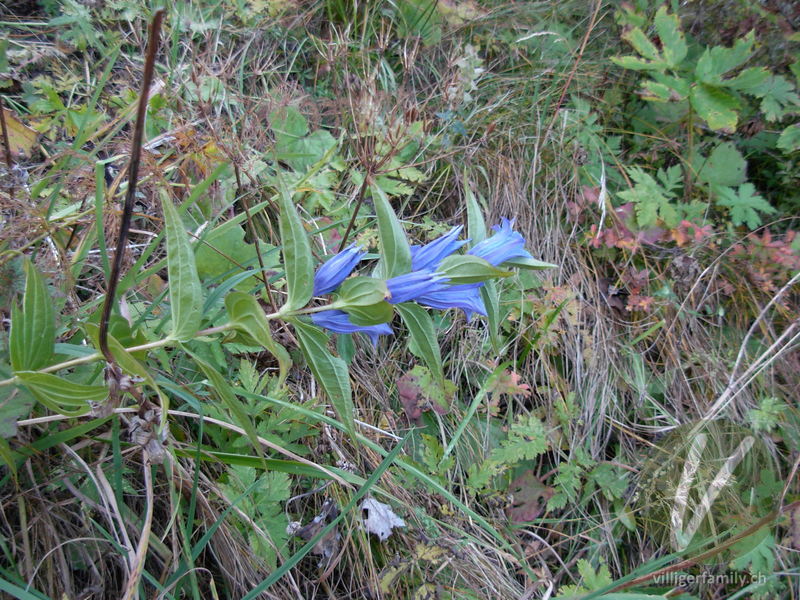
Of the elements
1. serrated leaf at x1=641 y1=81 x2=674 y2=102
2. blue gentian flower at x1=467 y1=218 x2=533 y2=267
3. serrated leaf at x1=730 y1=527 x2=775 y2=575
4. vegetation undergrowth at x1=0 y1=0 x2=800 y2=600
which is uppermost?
serrated leaf at x1=641 y1=81 x2=674 y2=102

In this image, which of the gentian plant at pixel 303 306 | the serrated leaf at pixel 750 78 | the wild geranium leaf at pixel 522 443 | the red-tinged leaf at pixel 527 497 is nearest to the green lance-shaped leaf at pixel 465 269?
the gentian plant at pixel 303 306

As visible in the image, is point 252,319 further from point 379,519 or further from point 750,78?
point 750,78

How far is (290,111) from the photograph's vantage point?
200 cm

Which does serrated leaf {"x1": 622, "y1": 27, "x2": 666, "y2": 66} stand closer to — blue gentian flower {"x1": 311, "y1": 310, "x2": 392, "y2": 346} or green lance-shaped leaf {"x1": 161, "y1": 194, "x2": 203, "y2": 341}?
blue gentian flower {"x1": 311, "y1": 310, "x2": 392, "y2": 346}

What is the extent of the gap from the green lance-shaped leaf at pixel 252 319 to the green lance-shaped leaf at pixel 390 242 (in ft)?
0.77

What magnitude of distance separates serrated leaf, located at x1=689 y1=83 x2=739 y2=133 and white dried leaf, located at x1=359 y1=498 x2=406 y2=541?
187 cm

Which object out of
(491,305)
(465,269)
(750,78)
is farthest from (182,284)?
(750,78)

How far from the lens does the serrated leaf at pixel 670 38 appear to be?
233 centimetres

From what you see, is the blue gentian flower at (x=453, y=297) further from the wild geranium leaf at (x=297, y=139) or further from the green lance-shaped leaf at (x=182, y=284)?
the wild geranium leaf at (x=297, y=139)

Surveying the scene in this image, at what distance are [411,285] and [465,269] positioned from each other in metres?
0.09

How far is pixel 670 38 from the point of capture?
7.74 ft

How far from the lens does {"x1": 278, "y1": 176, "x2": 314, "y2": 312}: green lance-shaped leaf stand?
36.1 inches

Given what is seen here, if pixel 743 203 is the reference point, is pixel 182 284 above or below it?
above

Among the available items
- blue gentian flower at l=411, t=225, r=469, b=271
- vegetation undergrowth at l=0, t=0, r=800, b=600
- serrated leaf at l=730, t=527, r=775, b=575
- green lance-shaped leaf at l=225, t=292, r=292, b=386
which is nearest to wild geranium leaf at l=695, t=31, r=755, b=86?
vegetation undergrowth at l=0, t=0, r=800, b=600
